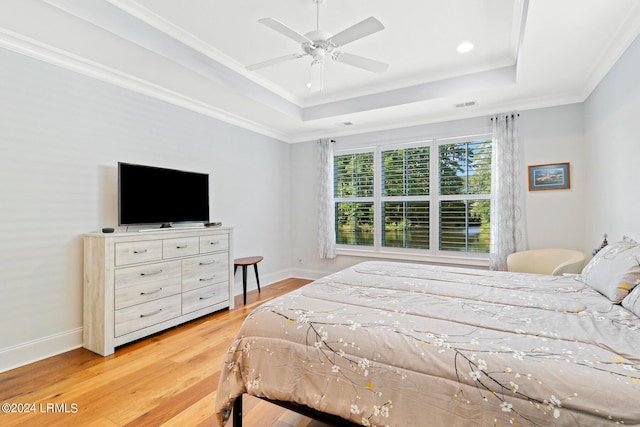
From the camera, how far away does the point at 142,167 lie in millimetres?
2980

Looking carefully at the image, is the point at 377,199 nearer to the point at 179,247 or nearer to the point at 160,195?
the point at 179,247

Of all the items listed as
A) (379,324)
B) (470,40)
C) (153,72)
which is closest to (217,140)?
(153,72)

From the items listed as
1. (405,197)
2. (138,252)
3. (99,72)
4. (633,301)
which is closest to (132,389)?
(138,252)

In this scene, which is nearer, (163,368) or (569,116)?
(163,368)

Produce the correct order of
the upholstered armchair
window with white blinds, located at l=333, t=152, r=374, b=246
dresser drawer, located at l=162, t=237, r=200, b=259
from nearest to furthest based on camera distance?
dresser drawer, located at l=162, t=237, r=200, b=259 → the upholstered armchair → window with white blinds, located at l=333, t=152, r=374, b=246

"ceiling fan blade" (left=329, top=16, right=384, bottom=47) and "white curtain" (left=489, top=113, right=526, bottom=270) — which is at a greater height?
"ceiling fan blade" (left=329, top=16, right=384, bottom=47)

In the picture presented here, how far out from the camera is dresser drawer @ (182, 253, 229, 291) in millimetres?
3203

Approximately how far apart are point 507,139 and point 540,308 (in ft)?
9.32

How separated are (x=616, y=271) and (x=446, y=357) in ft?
4.67

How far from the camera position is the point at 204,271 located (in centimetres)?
340

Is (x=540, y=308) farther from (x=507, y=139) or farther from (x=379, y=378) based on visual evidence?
(x=507, y=139)

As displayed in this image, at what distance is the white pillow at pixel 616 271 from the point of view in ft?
5.43

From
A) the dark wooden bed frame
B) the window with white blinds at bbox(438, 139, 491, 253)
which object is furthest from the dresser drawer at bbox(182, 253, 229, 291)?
the window with white blinds at bbox(438, 139, 491, 253)

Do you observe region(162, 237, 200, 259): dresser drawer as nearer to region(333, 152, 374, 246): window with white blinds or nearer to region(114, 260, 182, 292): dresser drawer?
region(114, 260, 182, 292): dresser drawer
